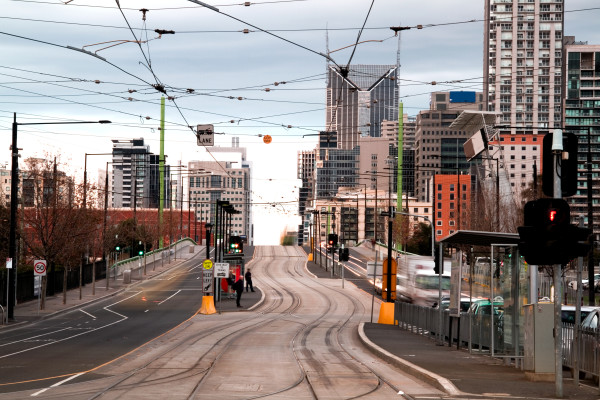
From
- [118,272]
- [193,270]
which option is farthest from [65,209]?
[193,270]

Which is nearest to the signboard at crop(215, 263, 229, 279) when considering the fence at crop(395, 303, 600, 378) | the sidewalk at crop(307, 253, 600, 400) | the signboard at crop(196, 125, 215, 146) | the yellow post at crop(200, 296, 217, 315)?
the yellow post at crop(200, 296, 217, 315)

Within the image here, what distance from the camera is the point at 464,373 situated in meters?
18.5

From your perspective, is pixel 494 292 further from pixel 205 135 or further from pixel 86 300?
pixel 86 300

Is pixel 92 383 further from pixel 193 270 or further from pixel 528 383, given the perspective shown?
pixel 193 270

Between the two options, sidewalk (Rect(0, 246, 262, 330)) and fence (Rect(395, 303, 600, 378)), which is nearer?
fence (Rect(395, 303, 600, 378))

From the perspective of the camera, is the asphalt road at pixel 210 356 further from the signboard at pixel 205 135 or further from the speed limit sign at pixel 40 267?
the signboard at pixel 205 135

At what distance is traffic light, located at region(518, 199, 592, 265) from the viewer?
1377cm

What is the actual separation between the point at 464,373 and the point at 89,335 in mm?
19115

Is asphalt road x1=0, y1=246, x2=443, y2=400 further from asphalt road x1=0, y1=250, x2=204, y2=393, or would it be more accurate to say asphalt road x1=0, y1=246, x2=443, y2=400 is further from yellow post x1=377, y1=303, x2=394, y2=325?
yellow post x1=377, y1=303, x2=394, y2=325

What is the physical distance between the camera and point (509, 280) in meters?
20.9

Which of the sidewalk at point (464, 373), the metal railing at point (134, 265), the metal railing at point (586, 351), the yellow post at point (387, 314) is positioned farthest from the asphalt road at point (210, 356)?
the metal railing at point (134, 265)

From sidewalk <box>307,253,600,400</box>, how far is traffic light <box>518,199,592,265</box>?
8.49ft

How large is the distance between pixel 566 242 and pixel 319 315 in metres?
36.6

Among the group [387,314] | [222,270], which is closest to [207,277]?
[222,270]
